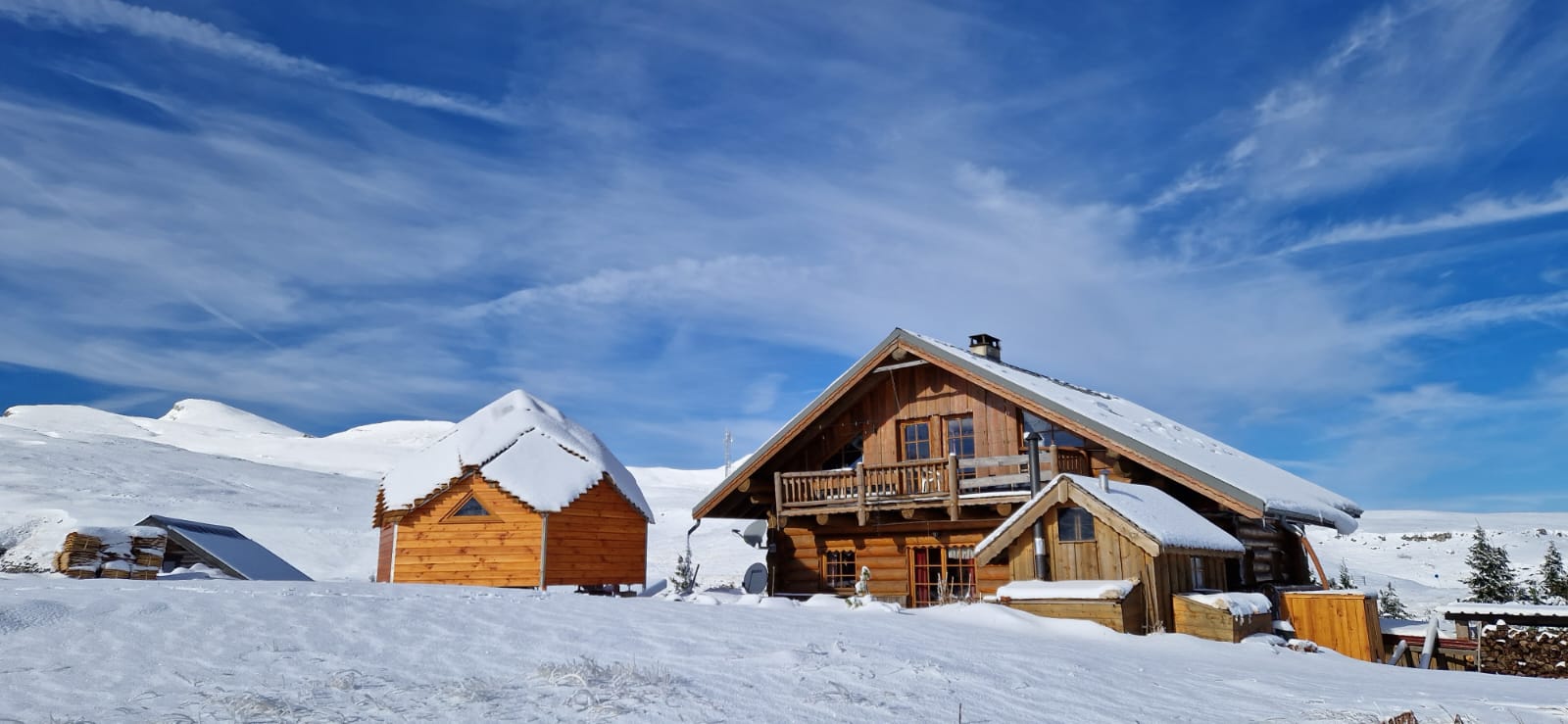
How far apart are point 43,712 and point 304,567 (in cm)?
4199

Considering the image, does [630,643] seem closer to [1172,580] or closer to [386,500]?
[1172,580]

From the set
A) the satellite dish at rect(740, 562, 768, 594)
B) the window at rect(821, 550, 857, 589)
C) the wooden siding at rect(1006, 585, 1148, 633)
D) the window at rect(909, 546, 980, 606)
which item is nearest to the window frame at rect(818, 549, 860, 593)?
the window at rect(821, 550, 857, 589)

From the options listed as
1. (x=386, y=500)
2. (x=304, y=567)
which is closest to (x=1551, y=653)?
(x=386, y=500)

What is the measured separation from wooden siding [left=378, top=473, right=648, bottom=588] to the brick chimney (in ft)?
31.1

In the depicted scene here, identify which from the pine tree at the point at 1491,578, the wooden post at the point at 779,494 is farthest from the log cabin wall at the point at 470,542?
the pine tree at the point at 1491,578

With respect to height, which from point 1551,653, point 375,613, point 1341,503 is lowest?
point 1551,653

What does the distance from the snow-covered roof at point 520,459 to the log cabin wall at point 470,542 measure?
1.09 feet

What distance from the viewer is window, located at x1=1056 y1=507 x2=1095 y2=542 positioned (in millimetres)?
13477

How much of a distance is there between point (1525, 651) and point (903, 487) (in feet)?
32.0

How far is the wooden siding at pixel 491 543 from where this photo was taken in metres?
22.1

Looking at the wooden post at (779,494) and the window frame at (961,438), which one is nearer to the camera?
the window frame at (961,438)

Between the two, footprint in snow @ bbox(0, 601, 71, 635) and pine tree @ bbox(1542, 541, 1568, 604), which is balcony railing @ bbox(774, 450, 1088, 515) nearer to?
footprint in snow @ bbox(0, 601, 71, 635)

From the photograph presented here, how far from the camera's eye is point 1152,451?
52.0ft

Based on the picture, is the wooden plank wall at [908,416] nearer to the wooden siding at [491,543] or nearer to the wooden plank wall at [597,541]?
the wooden plank wall at [597,541]
